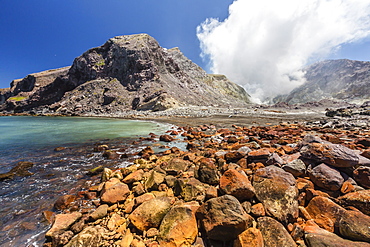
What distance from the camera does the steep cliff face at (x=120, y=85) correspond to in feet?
208

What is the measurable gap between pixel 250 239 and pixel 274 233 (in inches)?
17.8

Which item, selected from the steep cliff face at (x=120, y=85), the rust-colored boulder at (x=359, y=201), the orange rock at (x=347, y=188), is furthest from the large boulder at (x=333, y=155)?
the steep cliff face at (x=120, y=85)

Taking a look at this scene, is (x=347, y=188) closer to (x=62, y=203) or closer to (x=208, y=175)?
(x=208, y=175)

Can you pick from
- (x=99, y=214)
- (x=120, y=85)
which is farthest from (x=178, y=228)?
(x=120, y=85)

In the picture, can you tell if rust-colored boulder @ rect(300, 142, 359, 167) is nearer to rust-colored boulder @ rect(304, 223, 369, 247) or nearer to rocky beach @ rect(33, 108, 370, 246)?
rocky beach @ rect(33, 108, 370, 246)

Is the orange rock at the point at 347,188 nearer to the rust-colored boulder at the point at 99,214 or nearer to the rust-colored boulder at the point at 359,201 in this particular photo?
the rust-colored boulder at the point at 359,201

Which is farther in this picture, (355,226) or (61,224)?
(61,224)

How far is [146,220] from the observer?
10.2ft

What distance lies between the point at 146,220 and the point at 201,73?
121116 millimetres

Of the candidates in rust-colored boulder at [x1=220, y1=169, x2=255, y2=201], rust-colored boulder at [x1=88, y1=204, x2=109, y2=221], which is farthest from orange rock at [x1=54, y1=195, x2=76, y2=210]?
rust-colored boulder at [x1=220, y1=169, x2=255, y2=201]

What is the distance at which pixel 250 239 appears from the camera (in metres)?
2.39

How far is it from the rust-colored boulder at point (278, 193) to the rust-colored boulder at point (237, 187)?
0.25 meters

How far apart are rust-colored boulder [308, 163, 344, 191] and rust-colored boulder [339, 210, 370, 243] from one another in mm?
969

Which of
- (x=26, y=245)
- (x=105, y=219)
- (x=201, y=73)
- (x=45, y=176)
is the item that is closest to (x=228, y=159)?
(x=105, y=219)
